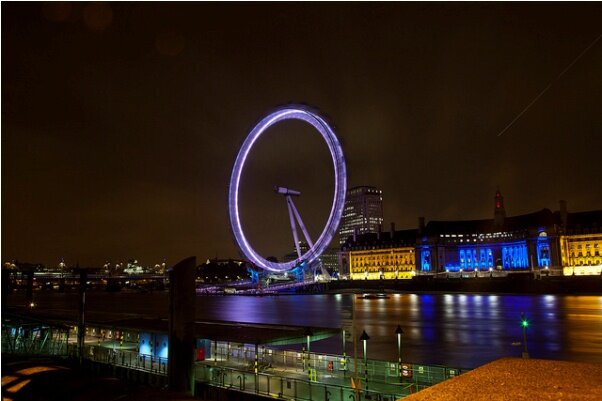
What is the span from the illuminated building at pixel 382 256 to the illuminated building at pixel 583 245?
42891mm

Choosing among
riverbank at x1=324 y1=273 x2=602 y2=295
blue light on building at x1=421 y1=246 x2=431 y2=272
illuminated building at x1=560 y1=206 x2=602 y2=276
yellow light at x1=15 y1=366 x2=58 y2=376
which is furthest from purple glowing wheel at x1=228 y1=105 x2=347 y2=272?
blue light on building at x1=421 y1=246 x2=431 y2=272

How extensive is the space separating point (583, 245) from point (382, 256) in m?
58.4

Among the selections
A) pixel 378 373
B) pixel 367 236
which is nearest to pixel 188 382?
pixel 378 373

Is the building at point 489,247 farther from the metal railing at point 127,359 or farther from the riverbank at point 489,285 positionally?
the metal railing at point 127,359

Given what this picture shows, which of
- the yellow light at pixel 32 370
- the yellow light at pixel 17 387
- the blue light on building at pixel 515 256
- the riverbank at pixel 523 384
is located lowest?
the yellow light at pixel 17 387

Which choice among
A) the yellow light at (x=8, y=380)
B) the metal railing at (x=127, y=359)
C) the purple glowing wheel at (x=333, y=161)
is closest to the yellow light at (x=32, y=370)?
the yellow light at (x=8, y=380)

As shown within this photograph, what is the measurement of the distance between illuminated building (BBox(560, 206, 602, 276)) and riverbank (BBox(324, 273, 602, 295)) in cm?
1057

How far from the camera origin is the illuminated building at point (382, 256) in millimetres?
155750

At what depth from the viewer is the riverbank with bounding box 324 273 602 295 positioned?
97.1 m

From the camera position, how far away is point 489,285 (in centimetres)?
11356

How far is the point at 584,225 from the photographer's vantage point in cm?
11950

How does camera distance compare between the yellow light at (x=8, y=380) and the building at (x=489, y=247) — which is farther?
the building at (x=489, y=247)

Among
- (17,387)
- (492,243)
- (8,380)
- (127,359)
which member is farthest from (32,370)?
(492,243)

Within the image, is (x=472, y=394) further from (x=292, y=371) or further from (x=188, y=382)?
(x=292, y=371)
